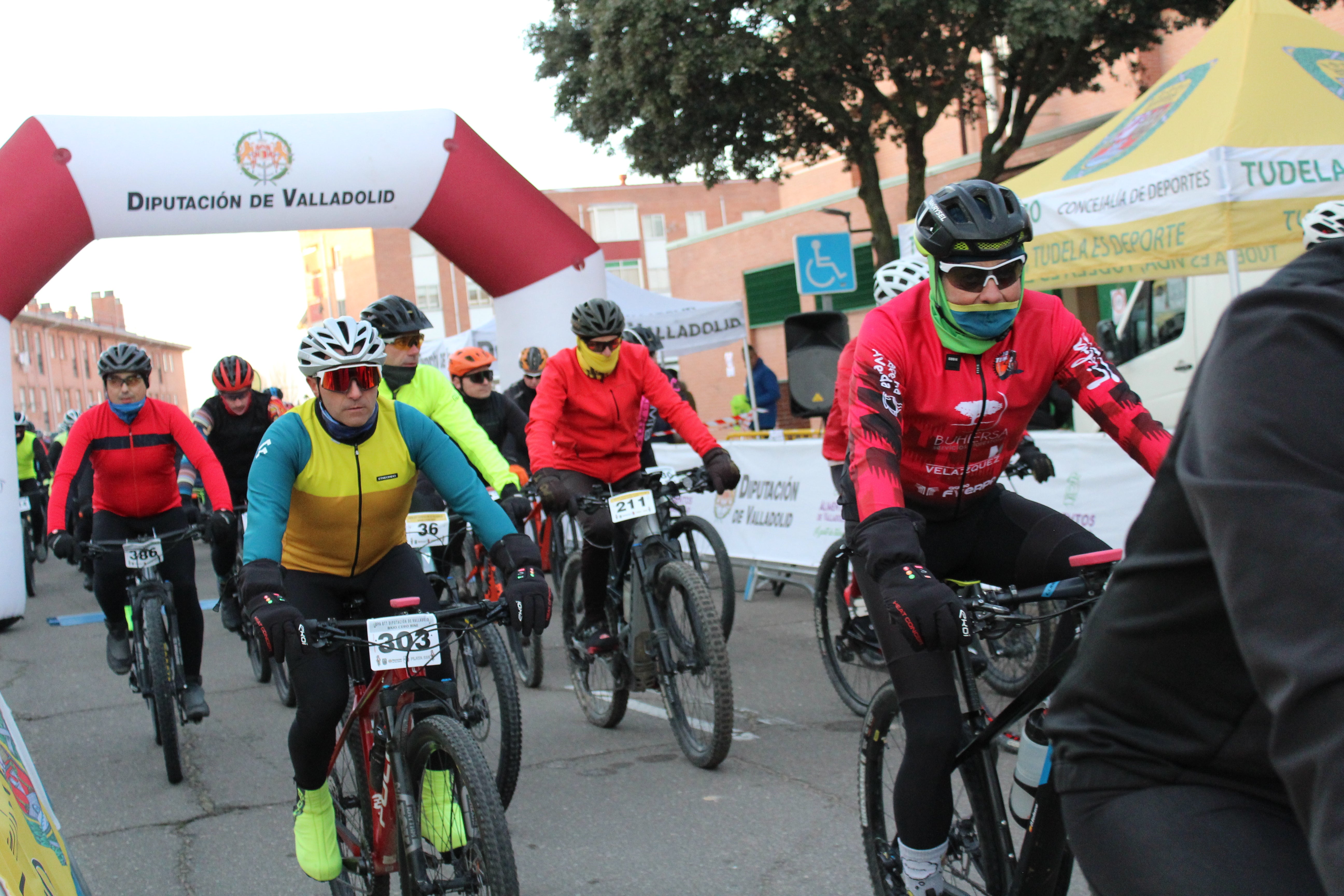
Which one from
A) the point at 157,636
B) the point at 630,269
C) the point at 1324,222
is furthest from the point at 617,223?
the point at 1324,222

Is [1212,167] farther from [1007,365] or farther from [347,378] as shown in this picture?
[347,378]

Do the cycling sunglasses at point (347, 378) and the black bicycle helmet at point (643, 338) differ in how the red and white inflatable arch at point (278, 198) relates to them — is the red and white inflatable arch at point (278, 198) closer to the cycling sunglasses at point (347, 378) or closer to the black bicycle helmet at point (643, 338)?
the black bicycle helmet at point (643, 338)

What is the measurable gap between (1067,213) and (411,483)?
6468 millimetres

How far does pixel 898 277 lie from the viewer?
20.0ft

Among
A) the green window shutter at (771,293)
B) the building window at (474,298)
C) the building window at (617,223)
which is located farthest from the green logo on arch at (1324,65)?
the building window at (617,223)

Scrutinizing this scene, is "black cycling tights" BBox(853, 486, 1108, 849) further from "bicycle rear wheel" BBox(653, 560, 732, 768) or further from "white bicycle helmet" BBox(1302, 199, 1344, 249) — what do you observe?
"white bicycle helmet" BBox(1302, 199, 1344, 249)

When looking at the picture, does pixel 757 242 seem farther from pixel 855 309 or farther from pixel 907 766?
pixel 907 766

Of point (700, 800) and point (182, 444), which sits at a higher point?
point (182, 444)

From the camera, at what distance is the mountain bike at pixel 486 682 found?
493 centimetres

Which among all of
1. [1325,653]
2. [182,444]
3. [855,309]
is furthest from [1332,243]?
[855,309]

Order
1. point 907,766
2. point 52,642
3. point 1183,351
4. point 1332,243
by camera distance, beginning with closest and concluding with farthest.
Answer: point 1332,243
point 907,766
point 52,642
point 1183,351

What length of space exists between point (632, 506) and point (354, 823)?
2319 millimetres

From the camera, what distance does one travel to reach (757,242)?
109ft

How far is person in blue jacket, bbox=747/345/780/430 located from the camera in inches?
709
